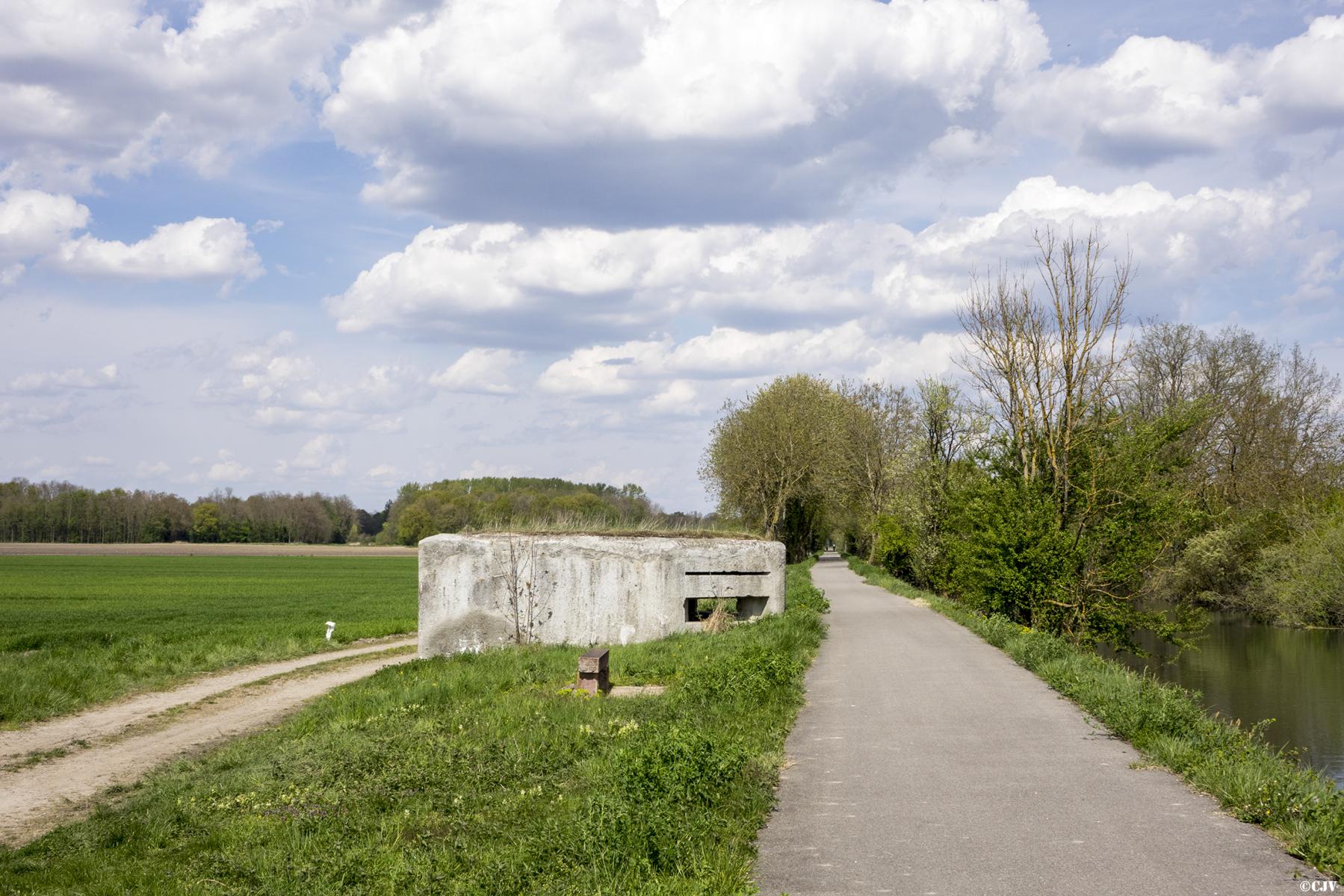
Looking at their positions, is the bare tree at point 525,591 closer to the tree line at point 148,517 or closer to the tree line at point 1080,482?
the tree line at point 1080,482

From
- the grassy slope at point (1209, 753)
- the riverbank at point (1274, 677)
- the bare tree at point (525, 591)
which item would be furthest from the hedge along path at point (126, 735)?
the riverbank at point (1274, 677)

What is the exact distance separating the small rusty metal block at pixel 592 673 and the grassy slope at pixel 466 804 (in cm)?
48

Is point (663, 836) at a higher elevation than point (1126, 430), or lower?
lower

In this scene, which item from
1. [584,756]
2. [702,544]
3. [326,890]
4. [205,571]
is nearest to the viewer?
[326,890]

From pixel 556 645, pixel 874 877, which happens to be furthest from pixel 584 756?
pixel 556 645

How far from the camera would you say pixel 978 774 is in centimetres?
844

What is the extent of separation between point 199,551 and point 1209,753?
10619cm

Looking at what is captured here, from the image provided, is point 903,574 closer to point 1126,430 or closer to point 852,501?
point 852,501

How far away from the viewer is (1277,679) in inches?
963

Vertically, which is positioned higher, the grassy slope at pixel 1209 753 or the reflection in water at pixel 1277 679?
the grassy slope at pixel 1209 753

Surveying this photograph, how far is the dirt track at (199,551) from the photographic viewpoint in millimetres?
90812

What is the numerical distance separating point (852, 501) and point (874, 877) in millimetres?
53210

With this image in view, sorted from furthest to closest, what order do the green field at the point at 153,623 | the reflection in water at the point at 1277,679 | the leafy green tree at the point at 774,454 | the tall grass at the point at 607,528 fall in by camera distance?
the leafy green tree at the point at 774,454 → the tall grass at the point at 607,528 → the reflection in water at the point at 1277,679 → the green field at the point at 153,623

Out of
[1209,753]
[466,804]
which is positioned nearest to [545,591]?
[466,804]
